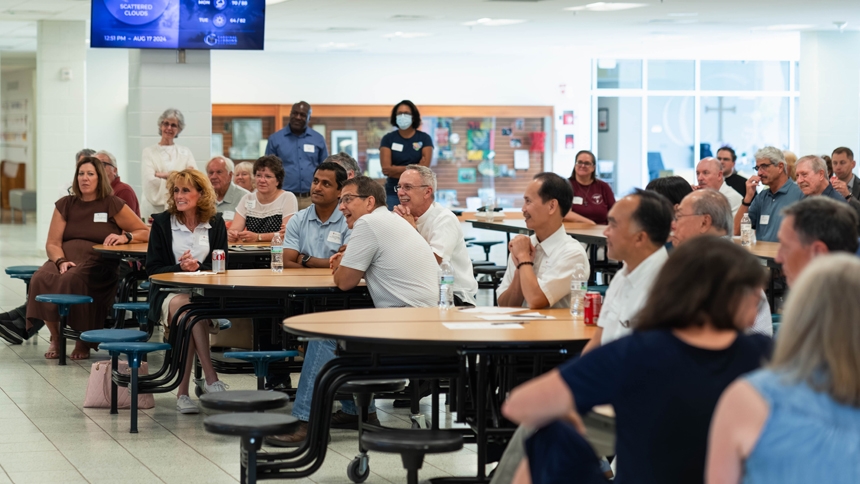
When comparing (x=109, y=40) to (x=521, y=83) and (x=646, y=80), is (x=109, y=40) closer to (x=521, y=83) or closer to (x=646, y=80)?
(x=521, y=83)

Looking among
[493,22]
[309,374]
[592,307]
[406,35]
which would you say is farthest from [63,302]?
[406,35]

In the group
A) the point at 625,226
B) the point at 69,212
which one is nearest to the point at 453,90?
the point at 69,212

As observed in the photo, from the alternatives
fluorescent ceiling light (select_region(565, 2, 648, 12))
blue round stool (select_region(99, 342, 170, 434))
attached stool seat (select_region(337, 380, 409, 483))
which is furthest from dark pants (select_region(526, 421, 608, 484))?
fluorescent ceiling light (select_region(565, 2, 648, 12))

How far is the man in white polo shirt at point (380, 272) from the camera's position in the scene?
5.08 m

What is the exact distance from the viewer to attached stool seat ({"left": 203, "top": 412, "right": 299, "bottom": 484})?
3.41 metres

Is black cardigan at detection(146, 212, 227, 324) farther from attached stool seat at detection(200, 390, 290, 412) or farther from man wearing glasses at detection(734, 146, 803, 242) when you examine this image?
man wearing glasses at detection(734, 146, 803, 242)

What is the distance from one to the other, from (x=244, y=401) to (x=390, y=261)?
4.90ft

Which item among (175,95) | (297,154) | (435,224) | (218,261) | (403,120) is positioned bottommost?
(218,261)

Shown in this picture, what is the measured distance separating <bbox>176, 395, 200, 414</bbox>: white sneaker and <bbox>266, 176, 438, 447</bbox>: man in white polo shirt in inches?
35.6

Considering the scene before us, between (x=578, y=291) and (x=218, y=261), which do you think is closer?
(x=578, y=291)

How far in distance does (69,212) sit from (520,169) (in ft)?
43.4

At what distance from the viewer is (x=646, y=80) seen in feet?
69.4

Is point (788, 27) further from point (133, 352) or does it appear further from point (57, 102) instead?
point (133, 352)

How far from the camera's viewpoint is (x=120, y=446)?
16.8 ft
